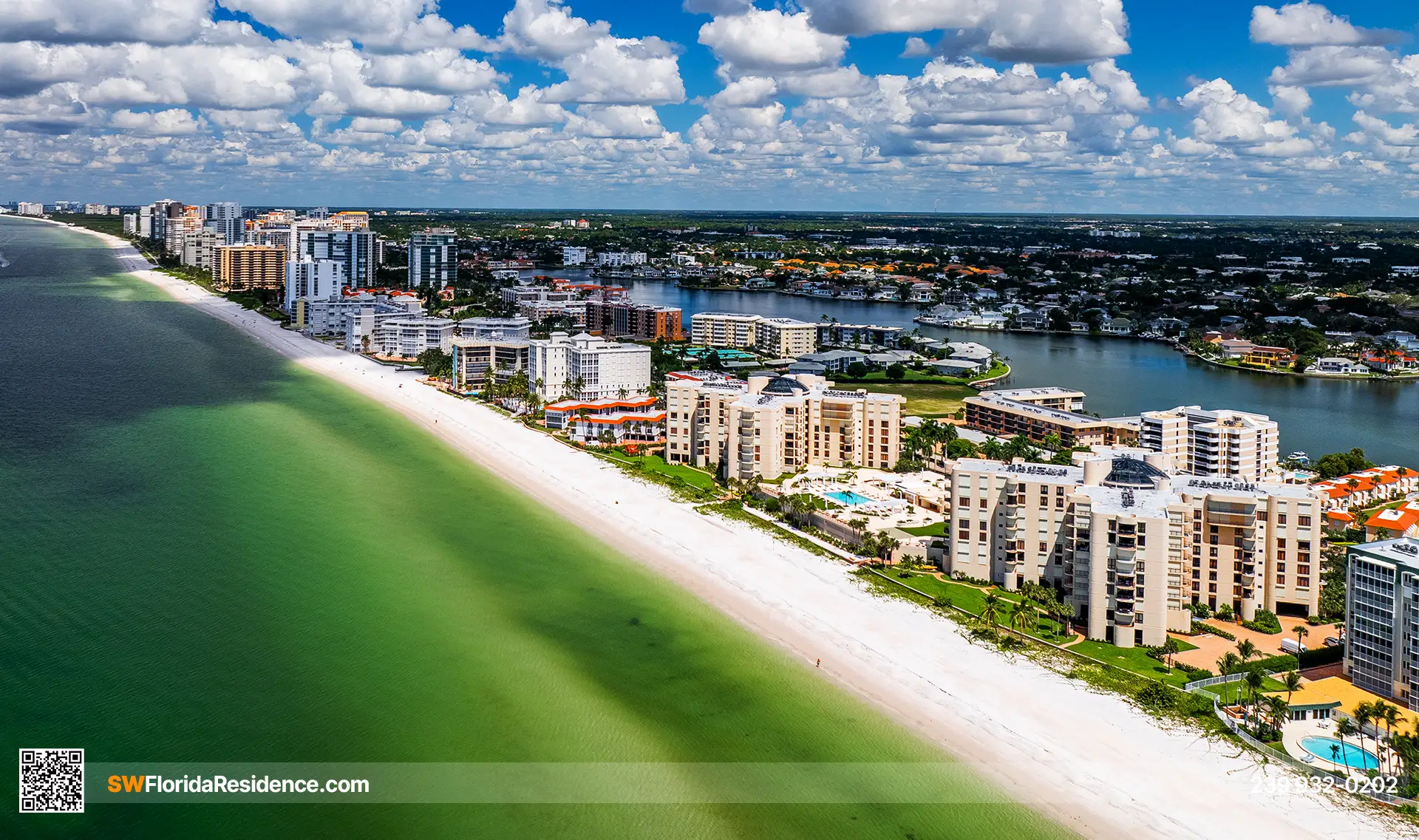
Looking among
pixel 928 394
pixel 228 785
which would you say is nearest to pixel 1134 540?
pixel 228 785

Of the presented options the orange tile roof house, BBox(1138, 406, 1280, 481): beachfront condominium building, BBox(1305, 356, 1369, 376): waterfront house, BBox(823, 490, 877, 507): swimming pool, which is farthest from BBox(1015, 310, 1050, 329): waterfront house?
BBox(823, 490, 877, 507): swimming pool

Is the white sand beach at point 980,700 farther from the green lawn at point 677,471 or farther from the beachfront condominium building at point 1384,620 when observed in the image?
the beachfront condominium building at point 1384,620

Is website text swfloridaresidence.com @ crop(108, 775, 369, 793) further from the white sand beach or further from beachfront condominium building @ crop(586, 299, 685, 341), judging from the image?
beachfront condominium building @ crop(586, 299, 685, 341)

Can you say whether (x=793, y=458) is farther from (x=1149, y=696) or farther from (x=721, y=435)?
(x=1149, y=696)

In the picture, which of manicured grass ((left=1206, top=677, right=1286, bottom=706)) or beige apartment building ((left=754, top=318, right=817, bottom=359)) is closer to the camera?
manicured grass ((left=1206, top=677, right=1286, bottom=706))

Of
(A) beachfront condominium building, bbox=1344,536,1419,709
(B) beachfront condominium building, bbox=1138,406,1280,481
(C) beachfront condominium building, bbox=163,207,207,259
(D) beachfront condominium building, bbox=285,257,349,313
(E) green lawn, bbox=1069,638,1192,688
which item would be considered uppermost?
(C) beachfront condominium building, bbox=163,207,207,259
